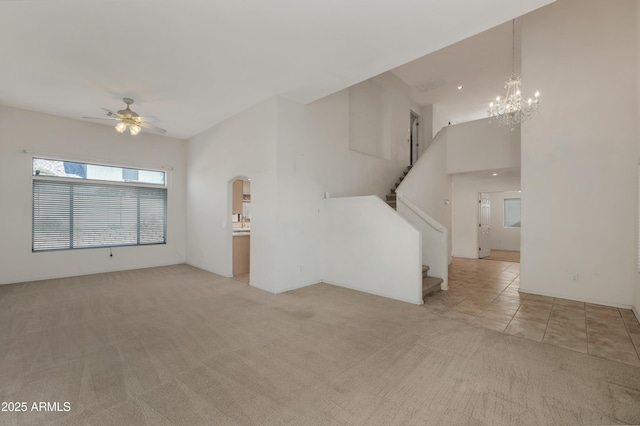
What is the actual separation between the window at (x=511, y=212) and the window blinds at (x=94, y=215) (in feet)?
42.2

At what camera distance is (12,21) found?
2918mm

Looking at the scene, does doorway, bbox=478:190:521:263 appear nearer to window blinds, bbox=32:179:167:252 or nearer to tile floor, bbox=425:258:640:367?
tile floor, bbox=425:258:640:367

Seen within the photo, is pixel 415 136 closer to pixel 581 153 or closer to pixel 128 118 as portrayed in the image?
pixel 581 153

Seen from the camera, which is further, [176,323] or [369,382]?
[176,323]

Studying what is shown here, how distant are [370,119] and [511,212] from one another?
820 centimetres

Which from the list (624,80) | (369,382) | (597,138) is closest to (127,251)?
(369,382)

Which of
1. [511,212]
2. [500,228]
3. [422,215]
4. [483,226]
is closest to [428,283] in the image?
[422,215]

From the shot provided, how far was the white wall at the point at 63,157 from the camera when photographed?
17.7ft

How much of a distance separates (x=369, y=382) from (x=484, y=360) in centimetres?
125

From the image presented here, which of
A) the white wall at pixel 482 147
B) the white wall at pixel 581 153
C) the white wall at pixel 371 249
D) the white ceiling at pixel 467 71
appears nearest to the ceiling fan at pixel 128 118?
the white wall at pixel 371 249

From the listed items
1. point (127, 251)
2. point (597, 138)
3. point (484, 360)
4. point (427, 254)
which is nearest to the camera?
point (484, 360)

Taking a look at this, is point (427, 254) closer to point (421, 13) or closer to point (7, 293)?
point (421, 13)

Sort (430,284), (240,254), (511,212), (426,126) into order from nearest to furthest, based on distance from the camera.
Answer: (430,284), (240,254), (426,126), (511,212)

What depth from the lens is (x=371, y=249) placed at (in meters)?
4.89
